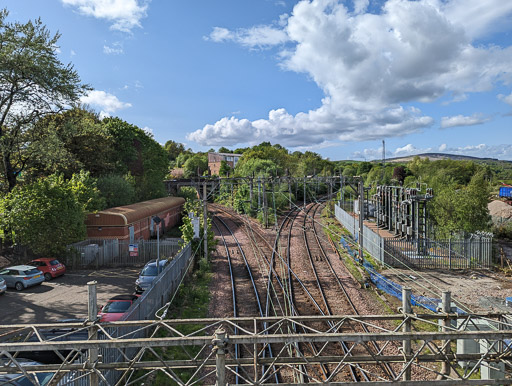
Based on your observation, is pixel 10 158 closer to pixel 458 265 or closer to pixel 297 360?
pixel 297 360

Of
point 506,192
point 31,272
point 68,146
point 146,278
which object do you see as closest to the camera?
point 146,278

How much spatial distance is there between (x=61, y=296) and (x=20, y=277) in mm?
3121

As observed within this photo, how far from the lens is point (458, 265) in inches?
858

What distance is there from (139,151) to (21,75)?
67.0ft

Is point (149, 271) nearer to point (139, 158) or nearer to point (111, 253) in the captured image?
point (111, 253)

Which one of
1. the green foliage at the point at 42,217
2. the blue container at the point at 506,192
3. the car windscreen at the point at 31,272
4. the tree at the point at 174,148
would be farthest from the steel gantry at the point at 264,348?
the tree at the point at 174,148

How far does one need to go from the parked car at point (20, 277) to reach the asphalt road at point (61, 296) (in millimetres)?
334

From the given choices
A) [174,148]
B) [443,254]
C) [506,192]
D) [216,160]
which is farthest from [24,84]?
[174,148]

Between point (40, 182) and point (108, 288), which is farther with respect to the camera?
point (40, 182)

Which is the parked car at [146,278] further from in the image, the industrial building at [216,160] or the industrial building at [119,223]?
the industrial building at [216,160]

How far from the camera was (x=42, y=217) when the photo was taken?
22.8 metres

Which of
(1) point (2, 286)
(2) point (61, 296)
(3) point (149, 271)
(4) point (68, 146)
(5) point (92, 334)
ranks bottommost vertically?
(2) point (61, 296)

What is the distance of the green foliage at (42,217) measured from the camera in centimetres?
2281

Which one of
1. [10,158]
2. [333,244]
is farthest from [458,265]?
[10,158]
